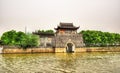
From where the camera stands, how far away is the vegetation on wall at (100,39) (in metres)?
46.6

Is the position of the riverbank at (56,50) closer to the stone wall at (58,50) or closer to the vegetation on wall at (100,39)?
the stone wall at (58,50)

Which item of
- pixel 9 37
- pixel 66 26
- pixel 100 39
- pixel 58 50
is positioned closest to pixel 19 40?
pixel 9 37

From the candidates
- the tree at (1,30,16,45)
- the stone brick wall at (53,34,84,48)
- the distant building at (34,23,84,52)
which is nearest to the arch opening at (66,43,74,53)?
the distant building at (34,23,84,52)

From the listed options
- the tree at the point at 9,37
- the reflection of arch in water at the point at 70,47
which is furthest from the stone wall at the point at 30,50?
the reflection of arch in water at the point at 70,47

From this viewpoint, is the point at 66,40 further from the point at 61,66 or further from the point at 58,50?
the point at 61,66

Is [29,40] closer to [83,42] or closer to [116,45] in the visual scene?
[83,42]

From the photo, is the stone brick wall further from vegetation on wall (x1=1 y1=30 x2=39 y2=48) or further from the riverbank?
vegetation on wall (x1=1 y1=30 x2=39 y2=48)

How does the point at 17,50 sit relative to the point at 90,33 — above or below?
below

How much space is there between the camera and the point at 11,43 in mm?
40500

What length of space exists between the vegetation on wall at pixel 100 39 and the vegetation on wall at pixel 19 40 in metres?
12.3

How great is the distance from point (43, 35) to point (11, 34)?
13.1 metres

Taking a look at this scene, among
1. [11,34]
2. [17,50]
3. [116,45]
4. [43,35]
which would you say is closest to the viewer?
[17,50]

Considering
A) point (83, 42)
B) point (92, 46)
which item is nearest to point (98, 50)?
point (92, 46)

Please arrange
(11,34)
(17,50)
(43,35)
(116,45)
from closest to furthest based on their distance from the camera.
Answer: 1. (17,50)
2. (11,34)
3. (116,45)
4. (43,35)
